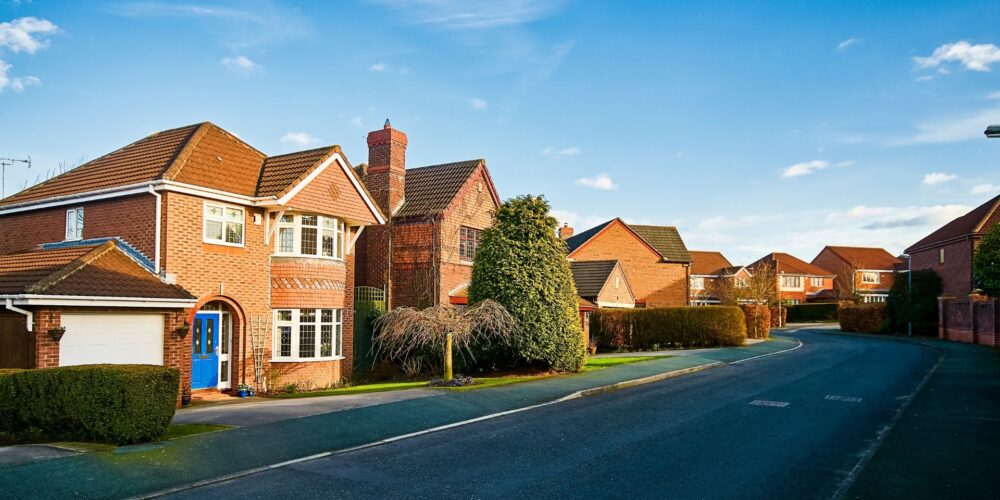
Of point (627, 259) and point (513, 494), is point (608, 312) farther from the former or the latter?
point (513, 494)

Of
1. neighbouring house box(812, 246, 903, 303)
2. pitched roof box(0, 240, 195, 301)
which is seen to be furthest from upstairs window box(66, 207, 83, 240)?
neighbouring house box(812, 246, 903, 303)

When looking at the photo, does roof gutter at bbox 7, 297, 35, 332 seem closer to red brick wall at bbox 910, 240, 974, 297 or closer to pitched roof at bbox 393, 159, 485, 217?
pitched roof at bbox 393, 159, 485, 217

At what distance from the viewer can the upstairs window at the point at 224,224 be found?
19.5 metres

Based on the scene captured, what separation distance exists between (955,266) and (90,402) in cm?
5107

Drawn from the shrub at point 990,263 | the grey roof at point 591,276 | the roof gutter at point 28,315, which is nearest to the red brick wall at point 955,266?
the shrub at point 990,263

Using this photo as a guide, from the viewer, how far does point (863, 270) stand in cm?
9194

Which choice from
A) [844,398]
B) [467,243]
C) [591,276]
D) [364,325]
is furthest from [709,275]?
[844,398]

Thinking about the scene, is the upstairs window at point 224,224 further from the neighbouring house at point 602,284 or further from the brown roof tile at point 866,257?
the brown roof tile at point 866,257

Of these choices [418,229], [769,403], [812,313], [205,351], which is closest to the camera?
[769,403]

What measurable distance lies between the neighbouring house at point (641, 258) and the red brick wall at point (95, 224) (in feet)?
126

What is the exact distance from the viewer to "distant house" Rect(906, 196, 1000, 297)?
145 ft

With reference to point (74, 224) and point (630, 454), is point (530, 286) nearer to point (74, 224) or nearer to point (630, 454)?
point (630, 454)

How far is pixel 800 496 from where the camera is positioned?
8.72 metres

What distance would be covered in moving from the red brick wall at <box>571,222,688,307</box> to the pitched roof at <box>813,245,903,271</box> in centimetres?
4382
